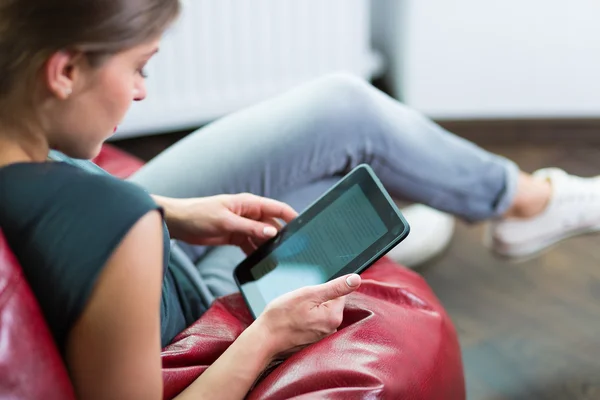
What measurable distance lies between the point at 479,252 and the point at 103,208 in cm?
111

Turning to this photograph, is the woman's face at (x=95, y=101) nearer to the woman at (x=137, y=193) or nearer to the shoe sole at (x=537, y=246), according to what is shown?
the woman at (x=137, y=193)

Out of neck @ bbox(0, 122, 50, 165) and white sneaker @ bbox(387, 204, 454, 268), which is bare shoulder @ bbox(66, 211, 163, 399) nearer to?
neck @ bbox(0, 122, 50, 165)

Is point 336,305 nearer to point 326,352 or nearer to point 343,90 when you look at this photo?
point 326,352

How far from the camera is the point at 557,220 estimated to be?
1230 mm

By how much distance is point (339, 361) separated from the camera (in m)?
0.70

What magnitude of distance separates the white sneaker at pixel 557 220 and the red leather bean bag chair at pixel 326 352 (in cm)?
42

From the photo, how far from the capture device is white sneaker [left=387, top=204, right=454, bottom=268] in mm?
1428


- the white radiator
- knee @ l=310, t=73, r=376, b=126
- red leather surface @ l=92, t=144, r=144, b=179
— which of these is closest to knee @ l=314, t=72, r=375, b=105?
knee @ l=310, t=73, r=376, b=126

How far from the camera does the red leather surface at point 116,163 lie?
3.80 feet

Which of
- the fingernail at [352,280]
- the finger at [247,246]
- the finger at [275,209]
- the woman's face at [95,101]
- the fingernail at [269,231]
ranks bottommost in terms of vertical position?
the finger at [247,246]

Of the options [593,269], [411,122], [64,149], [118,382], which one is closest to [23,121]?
[64,149]

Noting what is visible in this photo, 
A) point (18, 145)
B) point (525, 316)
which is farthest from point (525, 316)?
point (18, 145)

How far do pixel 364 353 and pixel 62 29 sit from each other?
0.40m

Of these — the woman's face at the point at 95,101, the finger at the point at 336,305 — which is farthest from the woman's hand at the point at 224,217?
the woman's face at the point at 95,101
